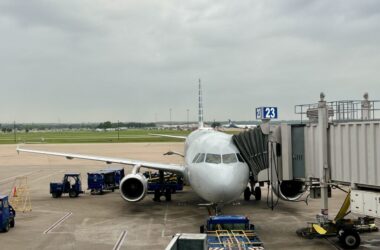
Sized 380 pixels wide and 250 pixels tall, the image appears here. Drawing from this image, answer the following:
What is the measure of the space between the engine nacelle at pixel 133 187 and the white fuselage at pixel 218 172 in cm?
318

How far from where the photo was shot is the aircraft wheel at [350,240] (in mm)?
15672

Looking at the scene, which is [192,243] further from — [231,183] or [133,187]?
[133,187]

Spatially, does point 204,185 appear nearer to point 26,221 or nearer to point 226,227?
point 226,227

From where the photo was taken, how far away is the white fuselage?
17.9 metres

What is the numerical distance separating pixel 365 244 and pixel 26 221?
15503 millimetres

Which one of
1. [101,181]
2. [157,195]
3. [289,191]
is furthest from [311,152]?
[101,181]

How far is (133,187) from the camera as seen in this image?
2350 centimetres

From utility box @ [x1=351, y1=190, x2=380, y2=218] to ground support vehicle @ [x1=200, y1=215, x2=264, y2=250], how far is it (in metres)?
3.38

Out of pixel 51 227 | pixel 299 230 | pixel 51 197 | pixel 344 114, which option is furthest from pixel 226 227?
pixel 51 197

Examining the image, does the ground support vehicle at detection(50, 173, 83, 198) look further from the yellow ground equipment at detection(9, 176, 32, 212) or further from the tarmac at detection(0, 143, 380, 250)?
the yellow ground equipment at detection(9, 176, 32, 212)

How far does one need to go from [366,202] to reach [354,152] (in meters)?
1.66

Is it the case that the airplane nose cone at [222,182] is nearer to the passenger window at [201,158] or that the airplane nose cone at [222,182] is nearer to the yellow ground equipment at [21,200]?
the passenger window at [201,158]

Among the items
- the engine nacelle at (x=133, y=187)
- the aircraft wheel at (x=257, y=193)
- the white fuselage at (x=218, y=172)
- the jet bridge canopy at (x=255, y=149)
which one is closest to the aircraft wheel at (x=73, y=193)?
the engine nacelle at (x=133, y=187)

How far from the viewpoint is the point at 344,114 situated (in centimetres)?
1694
